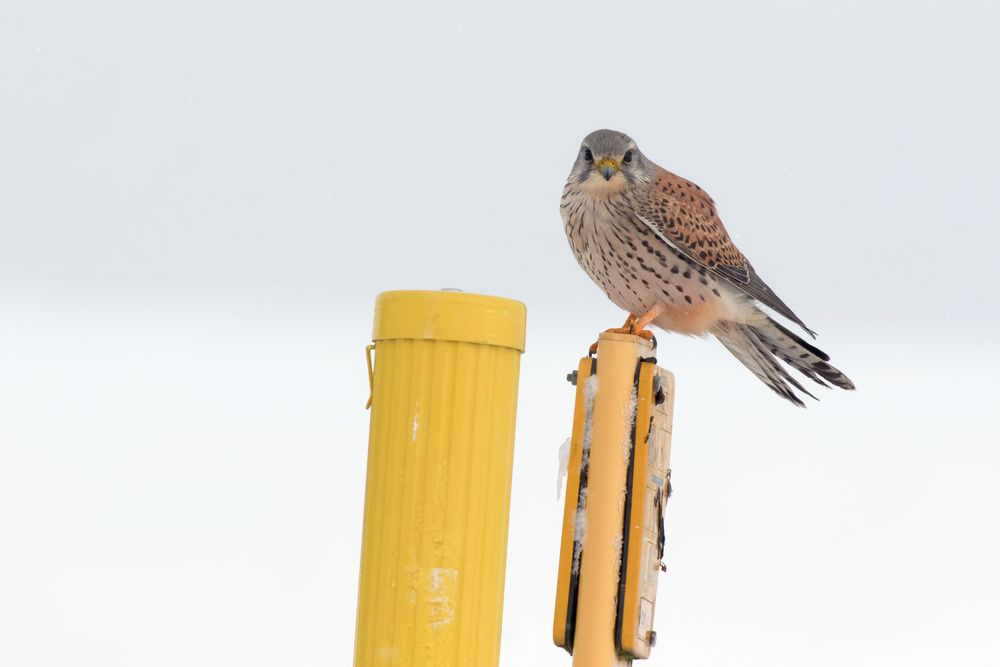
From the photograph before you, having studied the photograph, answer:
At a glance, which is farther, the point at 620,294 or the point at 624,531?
the point at 620,294

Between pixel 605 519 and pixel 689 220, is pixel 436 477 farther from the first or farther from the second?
pixel 689 220

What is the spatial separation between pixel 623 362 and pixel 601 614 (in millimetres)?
775

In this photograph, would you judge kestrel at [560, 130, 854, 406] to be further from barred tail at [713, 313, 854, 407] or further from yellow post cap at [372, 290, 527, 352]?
yellow post cap at [372, 290, 527, 352]

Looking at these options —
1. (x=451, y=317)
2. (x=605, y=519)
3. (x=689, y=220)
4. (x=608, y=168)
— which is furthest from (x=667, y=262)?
(x=451, y=317)

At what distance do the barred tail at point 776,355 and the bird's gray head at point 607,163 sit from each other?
0.93m

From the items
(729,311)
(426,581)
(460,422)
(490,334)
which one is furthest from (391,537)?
(729,311)

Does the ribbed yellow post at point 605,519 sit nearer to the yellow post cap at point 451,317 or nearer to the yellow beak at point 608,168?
the yellow post cap at point 451,317

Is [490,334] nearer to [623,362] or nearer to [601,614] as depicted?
[623,362]

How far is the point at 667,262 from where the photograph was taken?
5641 millimetres

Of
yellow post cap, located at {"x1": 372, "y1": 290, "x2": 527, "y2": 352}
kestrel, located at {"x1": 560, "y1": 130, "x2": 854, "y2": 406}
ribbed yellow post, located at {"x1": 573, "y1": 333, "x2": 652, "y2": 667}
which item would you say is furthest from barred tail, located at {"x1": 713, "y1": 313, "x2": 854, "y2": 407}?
yellow post cap, located at {"x1": 372, "y1": 290, "x2": 527, "y2": 352}

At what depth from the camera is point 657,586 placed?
393 cm

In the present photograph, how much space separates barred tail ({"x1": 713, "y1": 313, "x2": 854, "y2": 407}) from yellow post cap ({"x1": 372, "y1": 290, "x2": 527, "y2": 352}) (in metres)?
2.69

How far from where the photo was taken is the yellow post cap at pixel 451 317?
3.38 meters

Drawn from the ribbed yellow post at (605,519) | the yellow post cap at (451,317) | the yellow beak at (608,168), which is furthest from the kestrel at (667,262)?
the yellow post cap at (451,317)
